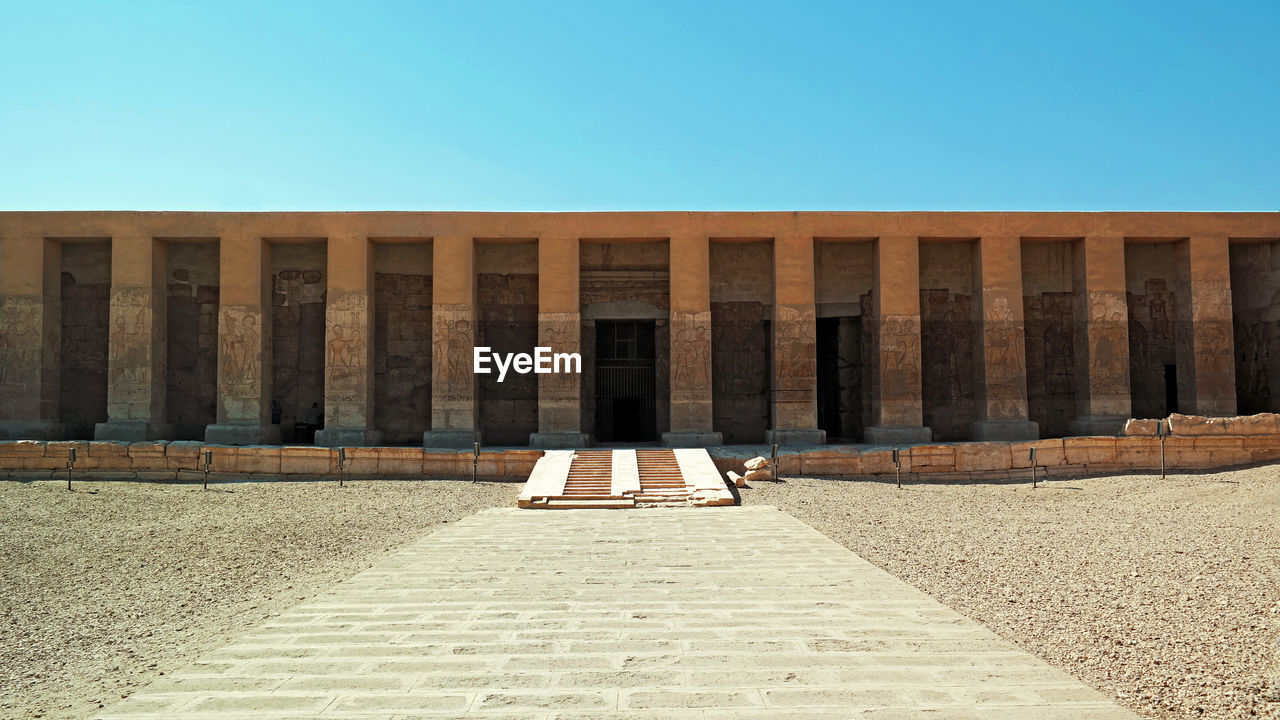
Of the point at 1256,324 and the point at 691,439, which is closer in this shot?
the point at 691,439

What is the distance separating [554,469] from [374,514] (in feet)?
12.2

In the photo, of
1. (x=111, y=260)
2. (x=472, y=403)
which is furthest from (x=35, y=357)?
(x=472, y=403)

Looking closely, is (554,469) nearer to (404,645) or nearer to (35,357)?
(404,645)

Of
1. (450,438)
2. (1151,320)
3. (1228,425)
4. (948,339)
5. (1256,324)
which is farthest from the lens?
(1151,320)

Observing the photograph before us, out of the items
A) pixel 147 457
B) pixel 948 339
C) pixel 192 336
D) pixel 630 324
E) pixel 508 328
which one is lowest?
pixel 147 457

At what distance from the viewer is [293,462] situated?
14.2 m

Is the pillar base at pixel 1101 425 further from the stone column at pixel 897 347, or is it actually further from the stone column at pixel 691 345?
the stone column at pixel 691 345

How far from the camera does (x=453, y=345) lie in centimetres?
1781

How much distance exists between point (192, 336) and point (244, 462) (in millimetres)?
6362

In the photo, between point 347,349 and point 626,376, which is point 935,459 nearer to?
point 626,376

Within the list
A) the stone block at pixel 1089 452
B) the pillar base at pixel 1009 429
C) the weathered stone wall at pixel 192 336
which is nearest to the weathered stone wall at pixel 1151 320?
the pillar base at pixel 1009 429

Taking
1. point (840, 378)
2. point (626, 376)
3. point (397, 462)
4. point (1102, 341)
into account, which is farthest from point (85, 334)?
point (1102, 341)

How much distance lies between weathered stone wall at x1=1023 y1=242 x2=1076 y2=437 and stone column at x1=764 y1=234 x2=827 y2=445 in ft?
18.2

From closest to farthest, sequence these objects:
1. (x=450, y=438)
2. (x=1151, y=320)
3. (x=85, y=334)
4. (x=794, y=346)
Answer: (x=450, y=438) → (x=794, y=346) → (x=85, y=334) → (x=1151, y=320)
